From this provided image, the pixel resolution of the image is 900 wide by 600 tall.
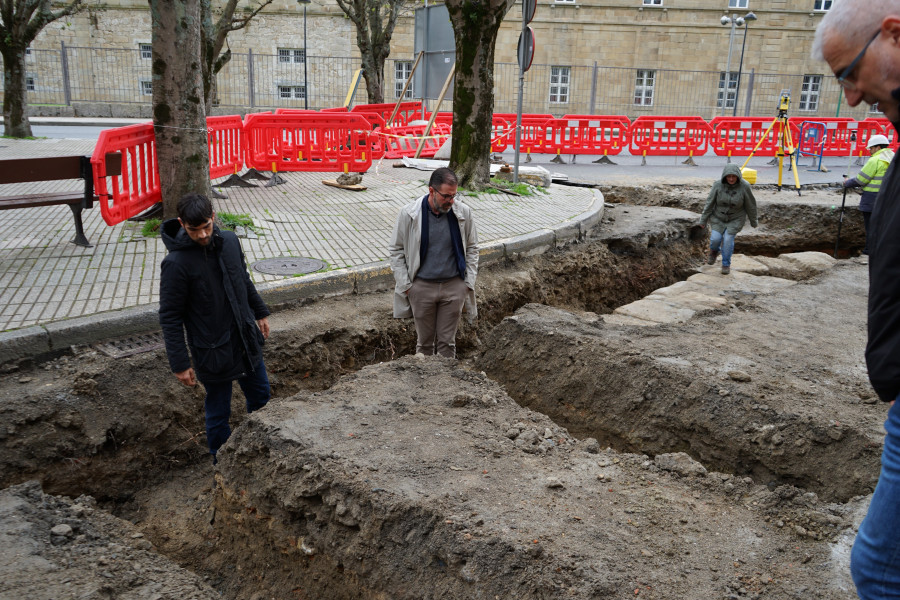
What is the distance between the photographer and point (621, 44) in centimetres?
3519

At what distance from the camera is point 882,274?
5.71ft

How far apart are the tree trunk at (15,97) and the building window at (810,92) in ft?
109

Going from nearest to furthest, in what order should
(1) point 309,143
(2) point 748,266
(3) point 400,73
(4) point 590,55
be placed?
1. (2) point 748,266
2. (1) point 309,143
3. (3) point 400,73
4. (4) point 590,55

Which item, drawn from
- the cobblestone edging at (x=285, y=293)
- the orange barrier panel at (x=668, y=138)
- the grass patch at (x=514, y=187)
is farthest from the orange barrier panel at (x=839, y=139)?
the cobblestone edging at (x=285, y=293)

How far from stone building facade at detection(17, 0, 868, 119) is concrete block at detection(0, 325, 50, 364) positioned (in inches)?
1072

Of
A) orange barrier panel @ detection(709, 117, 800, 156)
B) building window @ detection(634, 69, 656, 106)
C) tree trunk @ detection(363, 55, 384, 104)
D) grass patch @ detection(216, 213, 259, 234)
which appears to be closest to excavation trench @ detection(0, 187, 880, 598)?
grass patch @ detection(216, 213, 259, 234)

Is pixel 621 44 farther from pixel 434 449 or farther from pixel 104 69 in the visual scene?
pixel 434 449

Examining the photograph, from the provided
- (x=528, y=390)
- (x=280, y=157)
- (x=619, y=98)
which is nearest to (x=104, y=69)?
(x=280, y=157)

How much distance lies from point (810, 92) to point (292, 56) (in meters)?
25.2

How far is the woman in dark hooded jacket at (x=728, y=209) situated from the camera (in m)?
9.46

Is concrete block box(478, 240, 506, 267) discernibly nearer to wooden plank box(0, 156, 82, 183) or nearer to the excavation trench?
the excavation trench

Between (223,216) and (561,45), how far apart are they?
30.2 m

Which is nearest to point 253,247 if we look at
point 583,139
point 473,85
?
point 473,85

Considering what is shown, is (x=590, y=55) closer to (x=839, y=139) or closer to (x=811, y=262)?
(x=839, y=139)
